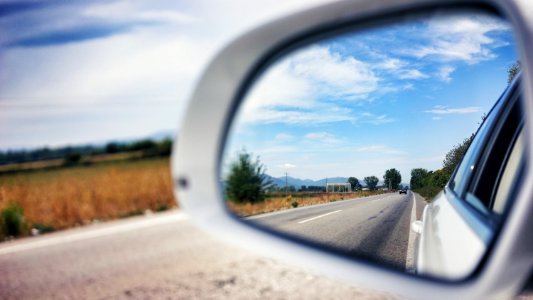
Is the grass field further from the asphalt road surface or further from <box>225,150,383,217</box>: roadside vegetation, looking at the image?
<box>225,150,383,217</box>: roadside vegetation

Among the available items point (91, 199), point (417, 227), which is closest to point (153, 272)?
point (417, 227)

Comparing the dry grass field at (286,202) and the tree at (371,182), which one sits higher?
the tree at (371,182)

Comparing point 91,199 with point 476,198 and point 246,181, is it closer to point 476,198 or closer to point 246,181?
point 246,181

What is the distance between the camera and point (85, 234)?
8781mm

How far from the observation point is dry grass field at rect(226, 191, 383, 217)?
1.67 m

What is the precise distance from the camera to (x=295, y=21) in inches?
61.2

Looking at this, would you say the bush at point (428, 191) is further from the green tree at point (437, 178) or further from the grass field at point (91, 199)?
the grass field at point (91, 199)

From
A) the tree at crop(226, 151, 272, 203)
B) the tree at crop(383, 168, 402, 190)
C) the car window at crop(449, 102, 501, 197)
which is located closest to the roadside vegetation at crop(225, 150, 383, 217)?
the tree at crop(226, 151, 272, 203)

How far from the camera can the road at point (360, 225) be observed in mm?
1763

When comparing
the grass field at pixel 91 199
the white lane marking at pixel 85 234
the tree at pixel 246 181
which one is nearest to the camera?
the tree at pixel 246 181

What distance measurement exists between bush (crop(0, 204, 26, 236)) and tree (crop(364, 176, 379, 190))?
10057 mm

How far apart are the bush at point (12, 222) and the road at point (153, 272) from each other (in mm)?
2249

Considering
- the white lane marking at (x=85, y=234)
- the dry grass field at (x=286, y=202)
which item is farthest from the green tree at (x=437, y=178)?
the white lane marking at (x=85, y=234)

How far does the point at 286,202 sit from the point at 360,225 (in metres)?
0.29
